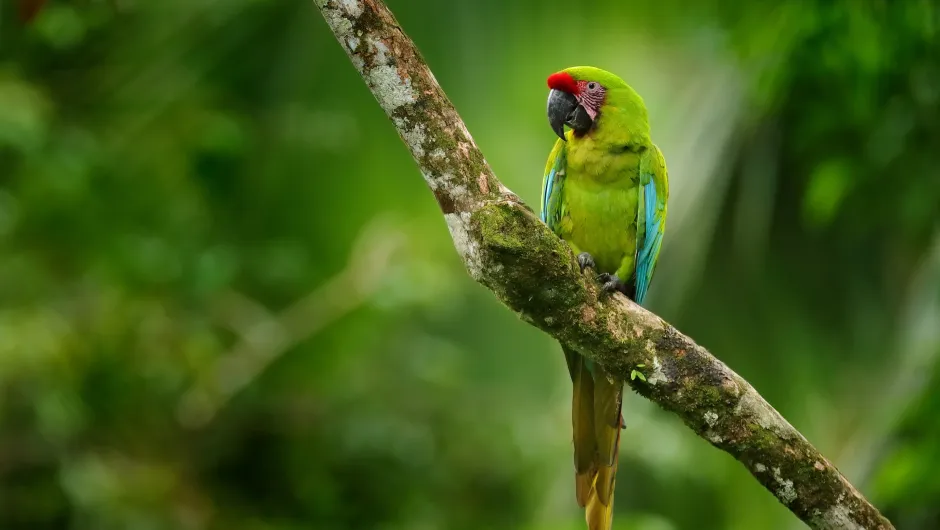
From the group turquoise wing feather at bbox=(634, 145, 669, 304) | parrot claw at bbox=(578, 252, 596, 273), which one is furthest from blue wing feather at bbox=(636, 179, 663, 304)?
parrot claw at bbox=(578, 252, 596, 273)

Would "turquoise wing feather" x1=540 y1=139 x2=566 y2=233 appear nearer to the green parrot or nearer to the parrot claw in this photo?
the green parrot

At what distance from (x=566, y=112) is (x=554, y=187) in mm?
230

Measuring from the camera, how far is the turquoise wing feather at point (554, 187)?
2812mm

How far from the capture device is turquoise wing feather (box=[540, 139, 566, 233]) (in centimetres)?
281

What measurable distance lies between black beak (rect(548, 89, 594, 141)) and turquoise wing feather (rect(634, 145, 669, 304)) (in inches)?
8.2

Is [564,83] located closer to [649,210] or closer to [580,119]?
[580,119]

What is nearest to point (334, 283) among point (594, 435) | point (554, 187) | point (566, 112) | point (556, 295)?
point (554, 187)

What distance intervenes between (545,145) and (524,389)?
5.45 feet

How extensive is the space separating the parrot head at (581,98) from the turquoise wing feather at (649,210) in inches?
7.9

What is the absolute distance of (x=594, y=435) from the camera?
2.56m

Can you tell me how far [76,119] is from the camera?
454cm

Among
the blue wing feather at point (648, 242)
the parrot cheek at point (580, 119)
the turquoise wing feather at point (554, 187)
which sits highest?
the parrot cheek at point (580, 119)

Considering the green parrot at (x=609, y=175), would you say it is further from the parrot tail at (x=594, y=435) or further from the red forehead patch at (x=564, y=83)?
the parrot tail at (x=594, y=435)

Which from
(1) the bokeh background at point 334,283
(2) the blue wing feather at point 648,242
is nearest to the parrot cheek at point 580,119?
(2) the blue wing feather at point 648,242
